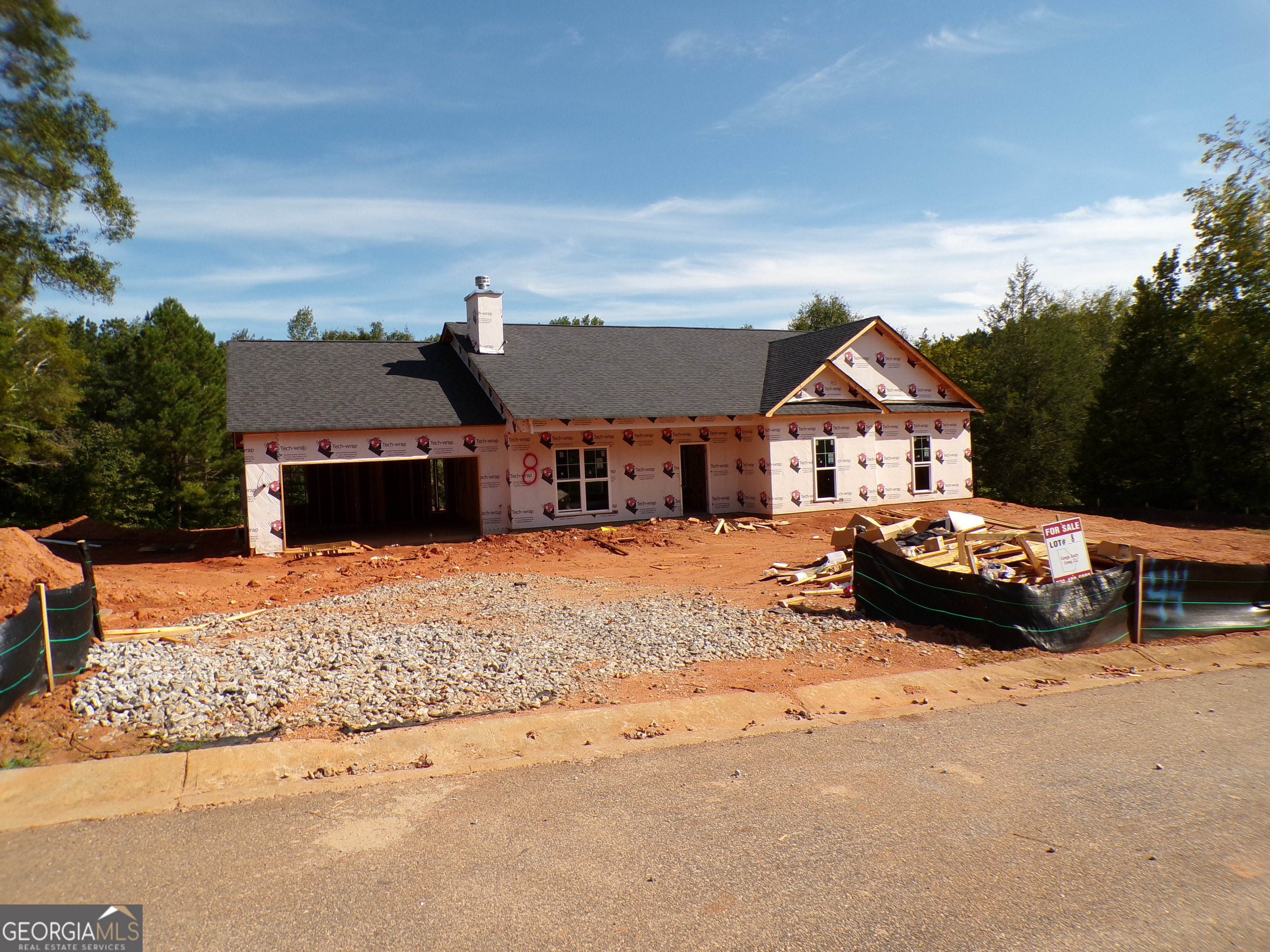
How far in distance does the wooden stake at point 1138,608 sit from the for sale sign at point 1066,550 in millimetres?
706

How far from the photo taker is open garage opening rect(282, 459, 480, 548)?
76.4 feet

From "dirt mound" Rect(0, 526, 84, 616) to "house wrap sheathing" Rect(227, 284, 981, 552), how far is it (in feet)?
16.4

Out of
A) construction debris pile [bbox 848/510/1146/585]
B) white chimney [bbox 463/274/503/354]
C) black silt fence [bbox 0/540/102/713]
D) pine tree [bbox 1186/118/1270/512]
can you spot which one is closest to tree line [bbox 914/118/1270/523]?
pine tree [bbox 1186/118/1270/512]

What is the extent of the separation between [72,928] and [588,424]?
16174mm

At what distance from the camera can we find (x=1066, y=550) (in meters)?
9.04

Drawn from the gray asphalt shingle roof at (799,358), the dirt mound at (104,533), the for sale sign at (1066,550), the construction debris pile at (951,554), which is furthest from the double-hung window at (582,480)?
the for sale sign at (1066,550)

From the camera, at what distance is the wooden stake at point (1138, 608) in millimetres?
9289

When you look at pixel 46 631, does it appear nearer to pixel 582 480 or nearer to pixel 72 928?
pixel 72 928

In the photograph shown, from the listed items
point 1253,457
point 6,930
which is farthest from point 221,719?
point 1253,457

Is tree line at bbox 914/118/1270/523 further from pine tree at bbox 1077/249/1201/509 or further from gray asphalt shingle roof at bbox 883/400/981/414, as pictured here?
gray asphalt shingle roof at bbox 883/400/981/414

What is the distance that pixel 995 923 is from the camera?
371 cm

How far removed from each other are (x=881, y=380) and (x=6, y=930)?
22.8 meters

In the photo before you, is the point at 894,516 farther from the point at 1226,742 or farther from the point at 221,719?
the point at 221,719

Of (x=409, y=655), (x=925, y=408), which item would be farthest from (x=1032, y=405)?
(x=409, y=655)
